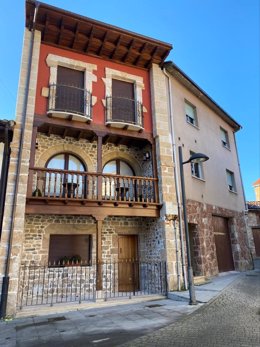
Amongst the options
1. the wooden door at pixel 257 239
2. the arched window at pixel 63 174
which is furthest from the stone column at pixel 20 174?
the wooden door at pixel 257 239

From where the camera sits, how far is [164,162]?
10016 mm

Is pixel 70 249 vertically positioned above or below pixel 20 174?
below

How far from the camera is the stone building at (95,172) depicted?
8.27 metres

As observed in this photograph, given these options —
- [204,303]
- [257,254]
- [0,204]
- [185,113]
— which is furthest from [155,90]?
[257,254]

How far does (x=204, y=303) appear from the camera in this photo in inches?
266

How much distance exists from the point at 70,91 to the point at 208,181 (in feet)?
Answer: 24.5

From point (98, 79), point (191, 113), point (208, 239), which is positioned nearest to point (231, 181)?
point (191, 113)

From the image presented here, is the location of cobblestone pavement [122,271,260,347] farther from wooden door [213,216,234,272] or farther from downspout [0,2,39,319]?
wooden door [213,216,234,272]

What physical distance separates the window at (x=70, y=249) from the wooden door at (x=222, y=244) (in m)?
6.36

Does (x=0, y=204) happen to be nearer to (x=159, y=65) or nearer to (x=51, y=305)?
(x=51, y=305)

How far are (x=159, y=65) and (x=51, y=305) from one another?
1007cm

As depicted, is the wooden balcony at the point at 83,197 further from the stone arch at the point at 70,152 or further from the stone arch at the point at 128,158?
the stone arch at the point at 128,158

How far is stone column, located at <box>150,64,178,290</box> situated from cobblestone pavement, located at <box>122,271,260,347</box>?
2175 mm

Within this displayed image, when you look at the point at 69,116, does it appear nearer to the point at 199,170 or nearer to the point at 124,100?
the point at 124,100
